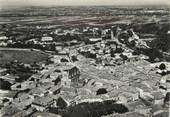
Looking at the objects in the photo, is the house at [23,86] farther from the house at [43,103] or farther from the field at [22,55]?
the field at [22,55]

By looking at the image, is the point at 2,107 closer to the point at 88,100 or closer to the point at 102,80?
the point at 88,100

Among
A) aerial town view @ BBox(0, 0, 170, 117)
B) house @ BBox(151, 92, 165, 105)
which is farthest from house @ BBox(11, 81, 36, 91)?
house @ BBox(151, 92, 165, 105)

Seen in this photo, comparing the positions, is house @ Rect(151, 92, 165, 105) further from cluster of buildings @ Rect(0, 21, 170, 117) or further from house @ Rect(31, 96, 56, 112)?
house @ Rect(31, 96, 56, 112)

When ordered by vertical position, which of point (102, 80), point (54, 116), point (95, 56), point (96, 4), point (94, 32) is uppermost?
point (96, 4)

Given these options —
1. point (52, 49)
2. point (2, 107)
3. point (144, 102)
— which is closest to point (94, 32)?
point (52, 49)

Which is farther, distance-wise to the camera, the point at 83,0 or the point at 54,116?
the point at 83,0

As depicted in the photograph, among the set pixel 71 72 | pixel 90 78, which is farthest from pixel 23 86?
pixel 90 78

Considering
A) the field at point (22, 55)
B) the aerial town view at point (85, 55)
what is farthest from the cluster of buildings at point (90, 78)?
the field at point (22, 55)
